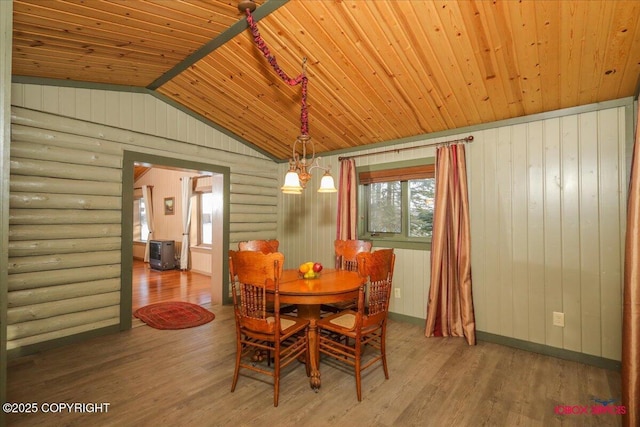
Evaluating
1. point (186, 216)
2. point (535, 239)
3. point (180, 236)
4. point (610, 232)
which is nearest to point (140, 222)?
point (180, 236)

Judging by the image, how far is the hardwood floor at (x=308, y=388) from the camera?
201 centimetres

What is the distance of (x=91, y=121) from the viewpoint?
3.27 meters

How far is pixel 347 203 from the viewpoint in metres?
4.17

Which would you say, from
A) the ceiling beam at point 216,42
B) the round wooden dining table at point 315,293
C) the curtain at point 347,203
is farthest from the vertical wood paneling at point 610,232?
the ceiling beam at point 216,42

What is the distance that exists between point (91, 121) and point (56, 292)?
5.87ft

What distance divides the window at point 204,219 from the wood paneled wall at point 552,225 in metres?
5.22

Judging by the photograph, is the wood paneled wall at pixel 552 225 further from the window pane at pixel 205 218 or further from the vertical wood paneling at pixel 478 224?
the window pane at pixel 205 218

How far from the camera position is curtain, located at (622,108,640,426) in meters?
1.76

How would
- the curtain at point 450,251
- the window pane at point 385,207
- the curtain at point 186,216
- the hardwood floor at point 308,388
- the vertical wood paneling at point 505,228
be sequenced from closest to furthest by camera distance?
the hardwood floor at point 308,388
the vertical wood paneling at point 505,228
the curtain at point 450,251
the window pane at point 385,207
the curtain at point 186,216

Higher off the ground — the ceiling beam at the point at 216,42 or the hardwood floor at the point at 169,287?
the ceiling beam at the point at 216,42

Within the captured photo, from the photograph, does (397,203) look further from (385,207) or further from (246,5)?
(246,5)

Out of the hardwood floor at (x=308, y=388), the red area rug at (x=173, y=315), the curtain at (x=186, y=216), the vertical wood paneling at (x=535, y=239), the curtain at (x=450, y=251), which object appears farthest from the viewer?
the curtain at (x=186, y=216)

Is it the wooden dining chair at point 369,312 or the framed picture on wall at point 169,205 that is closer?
the wooden dining chair at point 369,312

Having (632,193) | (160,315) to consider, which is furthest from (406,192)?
(160,315)
